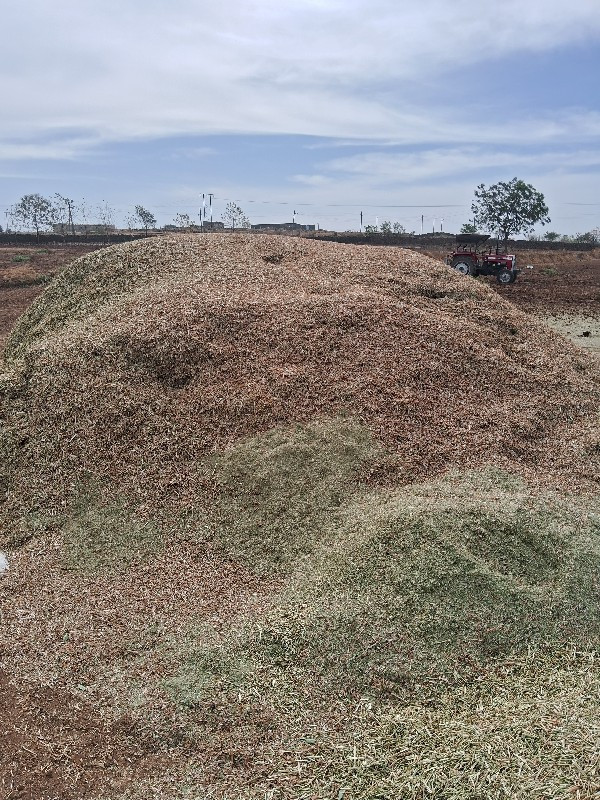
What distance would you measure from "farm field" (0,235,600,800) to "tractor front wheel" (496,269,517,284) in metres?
15.4

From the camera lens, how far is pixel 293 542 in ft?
15.7

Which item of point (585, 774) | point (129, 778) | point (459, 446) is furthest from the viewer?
point (459, 446)

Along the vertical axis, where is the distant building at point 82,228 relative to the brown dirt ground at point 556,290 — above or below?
above

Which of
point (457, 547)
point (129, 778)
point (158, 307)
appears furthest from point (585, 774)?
point (158, 307)

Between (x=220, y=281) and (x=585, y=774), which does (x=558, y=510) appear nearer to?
(x=585, y=774)

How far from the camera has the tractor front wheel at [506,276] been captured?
22.5 metres

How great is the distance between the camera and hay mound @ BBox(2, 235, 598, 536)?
18.3 ft

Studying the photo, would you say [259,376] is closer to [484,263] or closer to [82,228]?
[484,263]

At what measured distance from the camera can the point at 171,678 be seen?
3.88 meters

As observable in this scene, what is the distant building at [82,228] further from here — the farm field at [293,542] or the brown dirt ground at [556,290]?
the farm field at [293,542]

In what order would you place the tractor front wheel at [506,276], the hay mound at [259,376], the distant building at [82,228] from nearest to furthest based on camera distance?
the hay mound at [259,376] → the tractor front wheel at [506,276] → the distant building at [82,228]

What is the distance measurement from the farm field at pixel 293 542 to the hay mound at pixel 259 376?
0.03 metres

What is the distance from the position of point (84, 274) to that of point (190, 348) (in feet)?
8.95

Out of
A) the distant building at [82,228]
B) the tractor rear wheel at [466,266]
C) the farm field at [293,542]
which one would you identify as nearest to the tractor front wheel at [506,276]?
the tractor rear wheel at [466,266]
